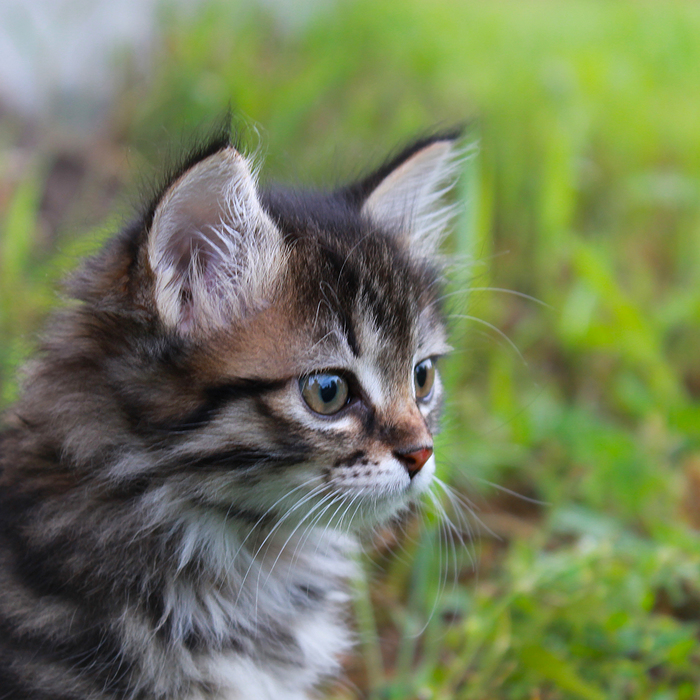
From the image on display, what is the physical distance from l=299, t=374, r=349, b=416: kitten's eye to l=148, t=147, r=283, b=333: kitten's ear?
0.69 ft

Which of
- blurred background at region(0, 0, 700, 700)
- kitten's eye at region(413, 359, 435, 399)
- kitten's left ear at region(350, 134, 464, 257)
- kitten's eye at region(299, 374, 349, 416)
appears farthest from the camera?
Answer: blurred background at region(0, 0, 700, 700)

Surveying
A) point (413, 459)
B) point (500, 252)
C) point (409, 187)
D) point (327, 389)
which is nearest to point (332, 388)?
point (327, 389)

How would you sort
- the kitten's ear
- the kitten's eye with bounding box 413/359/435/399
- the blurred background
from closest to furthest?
the kitten's ear → the kitten's eye with bounding box 413/359/435/399 → the blurred background

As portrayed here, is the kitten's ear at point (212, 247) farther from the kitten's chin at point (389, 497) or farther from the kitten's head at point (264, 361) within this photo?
the kitten's chin at point (389, 497)

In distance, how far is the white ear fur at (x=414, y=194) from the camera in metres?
2.08

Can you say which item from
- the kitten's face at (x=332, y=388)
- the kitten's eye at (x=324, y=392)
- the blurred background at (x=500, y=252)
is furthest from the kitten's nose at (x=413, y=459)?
the blurred background at (x=500, y=252)

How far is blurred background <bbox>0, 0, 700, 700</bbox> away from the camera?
2.29m

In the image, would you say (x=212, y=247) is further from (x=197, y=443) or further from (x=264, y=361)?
(x=197, y=443)

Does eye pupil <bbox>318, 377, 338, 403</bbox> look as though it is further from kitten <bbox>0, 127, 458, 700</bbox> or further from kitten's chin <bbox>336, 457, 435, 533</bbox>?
kitten's chin <bbox>336, 457, 435, 533</bbox>

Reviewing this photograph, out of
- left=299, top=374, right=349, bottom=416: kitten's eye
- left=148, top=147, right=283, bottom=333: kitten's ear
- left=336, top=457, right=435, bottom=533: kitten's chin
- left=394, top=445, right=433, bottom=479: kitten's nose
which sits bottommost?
left=336, top=457, right=435, bottom=533: kitten's chin

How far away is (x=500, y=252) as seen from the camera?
3.39 m

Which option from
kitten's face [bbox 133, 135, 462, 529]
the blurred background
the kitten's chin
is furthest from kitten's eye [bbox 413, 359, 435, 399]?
the blurred background

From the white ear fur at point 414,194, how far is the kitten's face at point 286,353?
0.27 m

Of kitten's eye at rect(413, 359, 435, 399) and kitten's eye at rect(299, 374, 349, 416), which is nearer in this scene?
kitten's eye at rect(299, 374, 349, 416)
